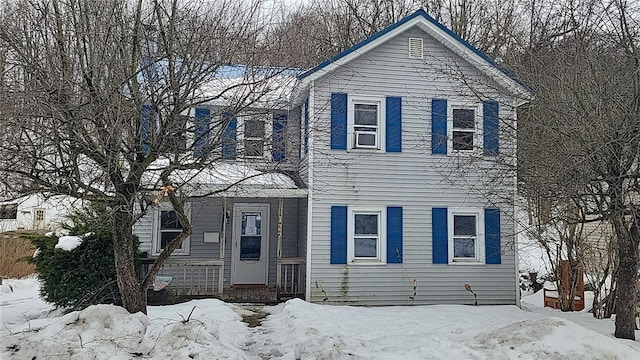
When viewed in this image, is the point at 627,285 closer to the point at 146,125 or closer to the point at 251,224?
the point at 146,125

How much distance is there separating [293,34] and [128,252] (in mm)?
5475

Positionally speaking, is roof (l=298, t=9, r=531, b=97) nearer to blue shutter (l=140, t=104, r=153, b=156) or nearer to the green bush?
blue shutter (l=140, t=104, r=153, b=156)

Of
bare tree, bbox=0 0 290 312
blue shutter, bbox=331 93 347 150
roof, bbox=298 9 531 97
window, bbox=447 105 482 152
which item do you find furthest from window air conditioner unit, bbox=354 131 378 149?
bare tree, bbox=0 0 290 312

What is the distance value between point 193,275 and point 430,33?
27.3ft

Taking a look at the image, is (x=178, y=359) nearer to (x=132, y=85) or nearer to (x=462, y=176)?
(x=132, y=85)

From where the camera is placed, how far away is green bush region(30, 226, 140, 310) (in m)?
9.05

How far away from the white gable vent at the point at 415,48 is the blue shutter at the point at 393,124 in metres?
1.25

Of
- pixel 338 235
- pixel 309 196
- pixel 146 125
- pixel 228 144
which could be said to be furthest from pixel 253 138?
pixel 338 235

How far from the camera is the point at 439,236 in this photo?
1175 centimetres

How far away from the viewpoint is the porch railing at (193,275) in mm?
11875

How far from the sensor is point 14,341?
573cm

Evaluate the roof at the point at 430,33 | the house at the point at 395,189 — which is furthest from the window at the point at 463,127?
the roof at the point at 430,33

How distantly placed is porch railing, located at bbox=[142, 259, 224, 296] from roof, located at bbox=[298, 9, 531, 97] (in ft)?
16.2

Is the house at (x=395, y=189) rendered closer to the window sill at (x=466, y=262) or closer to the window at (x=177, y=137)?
the window sill at (x=466, y=262)
